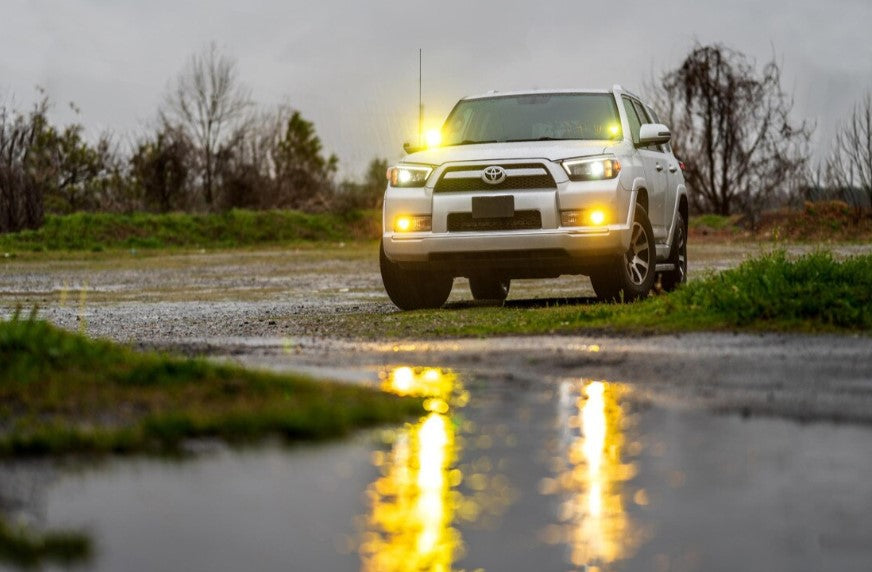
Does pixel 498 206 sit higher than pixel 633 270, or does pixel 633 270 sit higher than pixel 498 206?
pixel 498 206

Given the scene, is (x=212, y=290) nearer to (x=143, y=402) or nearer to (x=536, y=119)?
(x=536, y=119)

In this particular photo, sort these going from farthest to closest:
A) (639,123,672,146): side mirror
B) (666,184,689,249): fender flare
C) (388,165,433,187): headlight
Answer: (666,184,689,249): fender flare < (639,123,672,146): side mirror < (388,165,433,187): headlight

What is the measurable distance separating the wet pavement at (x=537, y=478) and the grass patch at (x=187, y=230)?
31.1 m

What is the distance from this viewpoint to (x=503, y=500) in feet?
15.7

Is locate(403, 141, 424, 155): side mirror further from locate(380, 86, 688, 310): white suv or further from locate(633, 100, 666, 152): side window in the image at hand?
locate(633, 100, 666, 152): side window

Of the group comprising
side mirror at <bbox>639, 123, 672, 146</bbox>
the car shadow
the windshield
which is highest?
the windshield

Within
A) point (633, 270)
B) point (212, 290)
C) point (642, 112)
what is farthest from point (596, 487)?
point (212, 290)

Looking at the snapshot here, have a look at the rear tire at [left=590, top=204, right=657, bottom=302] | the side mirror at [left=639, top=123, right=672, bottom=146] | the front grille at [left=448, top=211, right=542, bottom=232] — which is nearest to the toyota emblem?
the front grille at [left=448, top=211, right=542, bottom=232]

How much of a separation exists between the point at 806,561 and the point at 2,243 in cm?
3586

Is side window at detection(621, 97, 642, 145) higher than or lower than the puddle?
higher

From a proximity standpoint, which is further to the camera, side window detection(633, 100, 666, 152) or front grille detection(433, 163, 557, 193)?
side window detection(633, 100, 666, 152)

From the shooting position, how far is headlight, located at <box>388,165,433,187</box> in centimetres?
1315

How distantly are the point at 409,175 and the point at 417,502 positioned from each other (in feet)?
28.3

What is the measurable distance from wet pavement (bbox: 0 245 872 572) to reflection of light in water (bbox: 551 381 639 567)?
0.04 ft
